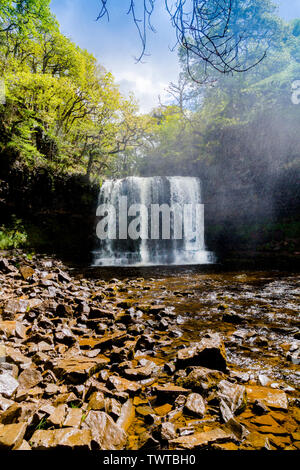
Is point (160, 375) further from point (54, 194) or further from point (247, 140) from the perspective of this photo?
point (247, 140)

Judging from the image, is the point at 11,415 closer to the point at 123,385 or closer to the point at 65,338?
the point at 123,385

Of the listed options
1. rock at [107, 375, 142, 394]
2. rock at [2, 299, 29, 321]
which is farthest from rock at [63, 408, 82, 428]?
rock at [2, 299, 29, 321]

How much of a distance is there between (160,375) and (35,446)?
1.31 m

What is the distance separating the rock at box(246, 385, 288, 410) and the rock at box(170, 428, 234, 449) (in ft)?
1.81

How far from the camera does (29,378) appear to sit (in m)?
2.04

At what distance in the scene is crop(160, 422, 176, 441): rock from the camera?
1.52m

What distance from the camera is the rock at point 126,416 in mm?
1701

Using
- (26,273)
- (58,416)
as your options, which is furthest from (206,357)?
(26,273)

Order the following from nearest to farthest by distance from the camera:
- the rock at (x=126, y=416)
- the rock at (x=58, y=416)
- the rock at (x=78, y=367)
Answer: the rock at (x=58, y=416) < the rock at (x=126, y=416) < the rock at (x=78, y=367)

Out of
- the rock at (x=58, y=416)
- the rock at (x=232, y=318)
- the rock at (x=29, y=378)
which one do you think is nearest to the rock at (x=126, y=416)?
the rock at (x=58, y=416)

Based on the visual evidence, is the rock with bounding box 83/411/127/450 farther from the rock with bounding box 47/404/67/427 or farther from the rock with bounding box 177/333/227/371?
the rock with bounding box 177/333/227/371

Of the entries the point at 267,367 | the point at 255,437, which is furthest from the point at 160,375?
the point at 267,367

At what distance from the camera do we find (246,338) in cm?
321

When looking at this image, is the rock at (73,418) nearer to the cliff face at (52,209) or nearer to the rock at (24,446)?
the rock at (24,446)
